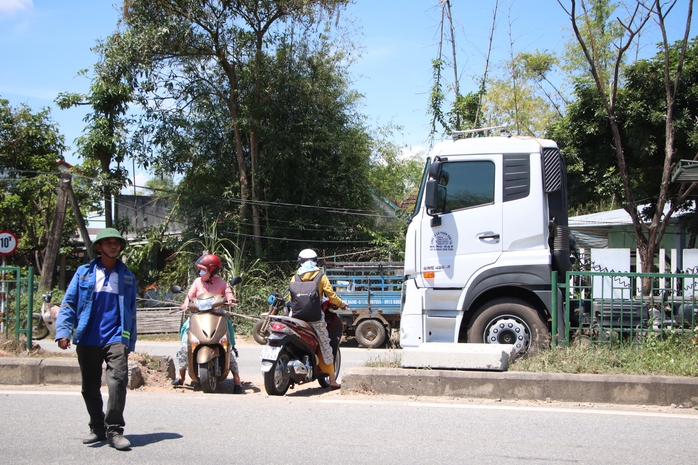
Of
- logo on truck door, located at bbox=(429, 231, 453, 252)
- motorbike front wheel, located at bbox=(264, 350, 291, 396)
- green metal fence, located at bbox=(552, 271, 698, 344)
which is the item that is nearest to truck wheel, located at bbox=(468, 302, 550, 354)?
green metal fence, located at bbox=(552, 271, 698, 344)

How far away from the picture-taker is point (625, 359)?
6531 mm

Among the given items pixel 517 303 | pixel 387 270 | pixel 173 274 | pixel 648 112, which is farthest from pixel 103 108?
pixel 517 303

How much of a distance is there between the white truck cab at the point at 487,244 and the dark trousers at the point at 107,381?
3.93 metres

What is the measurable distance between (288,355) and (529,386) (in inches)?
99.3

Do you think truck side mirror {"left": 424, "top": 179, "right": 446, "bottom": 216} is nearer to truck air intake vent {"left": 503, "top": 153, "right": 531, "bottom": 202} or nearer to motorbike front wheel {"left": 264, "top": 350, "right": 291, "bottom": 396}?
truck air intake vent {"left": 503, "top": 153, "right": 531, "bottom": 202}

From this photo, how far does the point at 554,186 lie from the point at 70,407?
19.2ft

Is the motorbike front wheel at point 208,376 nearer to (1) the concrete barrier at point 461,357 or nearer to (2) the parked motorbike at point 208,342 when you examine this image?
(2) the parked motorbike at point 208,342

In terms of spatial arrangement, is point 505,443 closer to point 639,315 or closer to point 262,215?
point 639,315

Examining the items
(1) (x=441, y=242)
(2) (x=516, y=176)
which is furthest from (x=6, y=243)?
(2) (x=516, y=176)

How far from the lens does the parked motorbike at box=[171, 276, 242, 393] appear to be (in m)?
6.89

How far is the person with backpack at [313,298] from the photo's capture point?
695cm

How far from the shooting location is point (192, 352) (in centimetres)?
697

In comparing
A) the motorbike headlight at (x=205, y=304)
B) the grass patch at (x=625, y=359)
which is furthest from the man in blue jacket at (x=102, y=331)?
the grass patch at (x=625, y=359)

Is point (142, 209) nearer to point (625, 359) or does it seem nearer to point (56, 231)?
point (56, 231)
